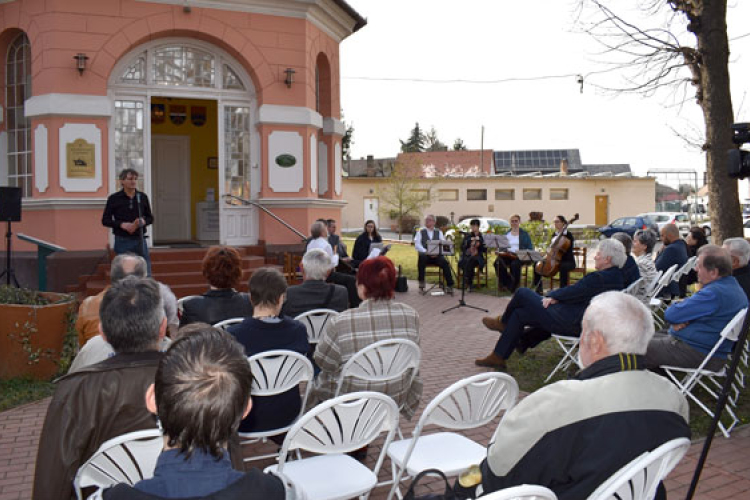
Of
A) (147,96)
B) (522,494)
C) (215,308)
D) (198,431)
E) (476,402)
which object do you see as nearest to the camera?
(198,431)

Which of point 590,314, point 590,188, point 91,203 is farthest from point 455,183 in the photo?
point 590,314

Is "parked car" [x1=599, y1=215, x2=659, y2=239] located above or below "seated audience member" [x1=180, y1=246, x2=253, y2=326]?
above

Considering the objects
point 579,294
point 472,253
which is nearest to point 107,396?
point 579,294

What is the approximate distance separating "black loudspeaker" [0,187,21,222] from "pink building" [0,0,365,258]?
43.5 inches

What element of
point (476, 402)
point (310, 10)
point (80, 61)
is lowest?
point (476, 402)

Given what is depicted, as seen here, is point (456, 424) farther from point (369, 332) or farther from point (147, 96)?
point (147, 96)

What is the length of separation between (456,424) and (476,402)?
147 mm

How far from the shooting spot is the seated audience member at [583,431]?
2.08 m

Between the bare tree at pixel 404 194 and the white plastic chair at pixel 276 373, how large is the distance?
115ft

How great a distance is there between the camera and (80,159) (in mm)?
10141

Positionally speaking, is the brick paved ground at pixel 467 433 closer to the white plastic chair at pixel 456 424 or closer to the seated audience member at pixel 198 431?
the white plastic chair at pixel 456 424

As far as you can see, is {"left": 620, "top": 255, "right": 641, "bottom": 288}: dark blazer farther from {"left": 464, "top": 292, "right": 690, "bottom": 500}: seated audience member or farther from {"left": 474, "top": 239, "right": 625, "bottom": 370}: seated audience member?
{"left": 464, "top": 292, "right": 690, "bottom": 500}: seated audience member

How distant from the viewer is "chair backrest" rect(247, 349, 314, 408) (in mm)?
3343

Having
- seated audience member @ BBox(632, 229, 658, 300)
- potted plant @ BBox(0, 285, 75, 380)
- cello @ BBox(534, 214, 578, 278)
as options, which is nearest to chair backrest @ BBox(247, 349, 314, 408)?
potted plant @ BBox(0, 285, 75, 380)
